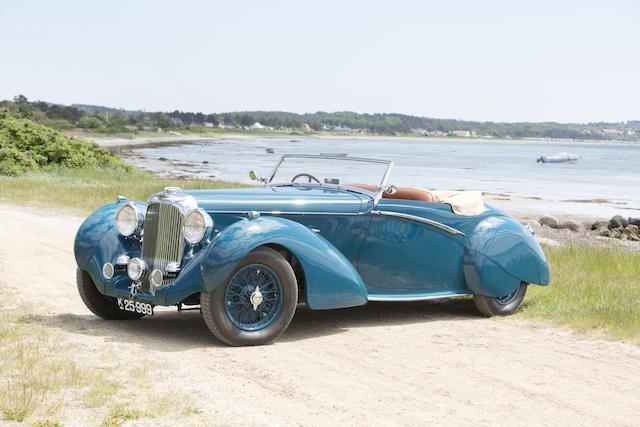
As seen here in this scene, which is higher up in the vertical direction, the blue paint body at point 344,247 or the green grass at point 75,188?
the blue paint body at point 344,247

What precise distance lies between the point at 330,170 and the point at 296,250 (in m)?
1.48

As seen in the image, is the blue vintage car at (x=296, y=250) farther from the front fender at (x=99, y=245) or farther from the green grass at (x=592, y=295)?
the green grass at (x=592, y=295)

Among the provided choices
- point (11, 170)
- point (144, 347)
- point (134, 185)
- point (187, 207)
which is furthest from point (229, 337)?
point (11, 170)

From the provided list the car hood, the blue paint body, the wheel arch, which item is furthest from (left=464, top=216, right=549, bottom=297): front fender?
the wheel arch

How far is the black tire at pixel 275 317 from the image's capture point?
22.8ft

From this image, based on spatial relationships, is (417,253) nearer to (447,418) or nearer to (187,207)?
(187,207)

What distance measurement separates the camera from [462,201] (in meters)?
8.70

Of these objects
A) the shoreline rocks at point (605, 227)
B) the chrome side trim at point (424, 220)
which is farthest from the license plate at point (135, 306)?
the shoreline rocks at point (605, 227)

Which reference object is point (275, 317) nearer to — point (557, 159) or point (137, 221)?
point (137, 221)

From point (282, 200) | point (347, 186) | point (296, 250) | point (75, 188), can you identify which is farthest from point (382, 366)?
point (75, 188)

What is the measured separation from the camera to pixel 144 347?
6.93 metres

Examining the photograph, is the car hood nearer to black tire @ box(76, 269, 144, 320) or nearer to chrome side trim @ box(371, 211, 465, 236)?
chrome side trim @ box(371, 211, 465, 236)

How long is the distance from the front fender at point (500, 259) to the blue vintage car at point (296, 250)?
0.04 feet

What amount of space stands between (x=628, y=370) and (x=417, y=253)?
7.36ft
